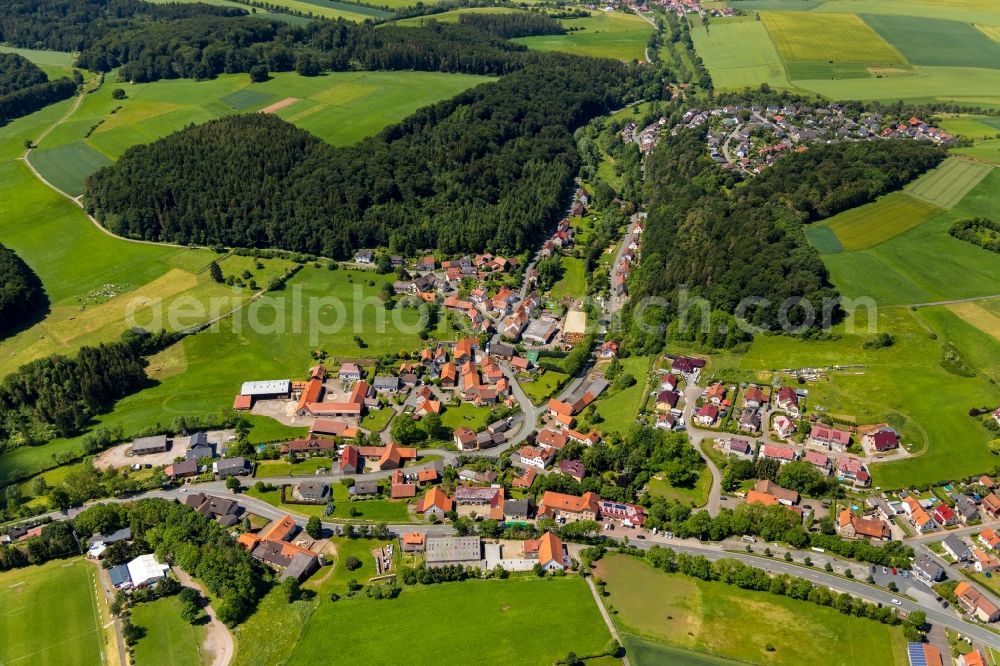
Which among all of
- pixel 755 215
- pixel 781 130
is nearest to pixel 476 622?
pixel 755 215

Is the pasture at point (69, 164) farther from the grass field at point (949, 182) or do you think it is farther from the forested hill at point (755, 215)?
the grass field at point (949, 182)

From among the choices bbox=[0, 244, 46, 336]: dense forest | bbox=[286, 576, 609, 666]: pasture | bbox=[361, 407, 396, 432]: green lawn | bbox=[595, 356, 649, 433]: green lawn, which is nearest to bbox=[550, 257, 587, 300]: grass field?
bbox=[595, 356, 649, 433]: green lawn

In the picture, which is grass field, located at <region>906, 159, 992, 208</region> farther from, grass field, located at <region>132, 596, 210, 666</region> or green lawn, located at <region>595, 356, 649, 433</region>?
grass field, located at <region>132, 596, 210, 666</region>

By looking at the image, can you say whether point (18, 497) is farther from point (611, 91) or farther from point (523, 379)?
point (611, 91)

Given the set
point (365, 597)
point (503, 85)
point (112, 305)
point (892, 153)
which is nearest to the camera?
point (365, 597)

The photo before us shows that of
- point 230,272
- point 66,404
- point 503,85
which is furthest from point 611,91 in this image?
point 66,404

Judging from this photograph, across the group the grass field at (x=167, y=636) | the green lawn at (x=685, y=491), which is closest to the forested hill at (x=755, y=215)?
the green lawn at (x=685, y=491)
